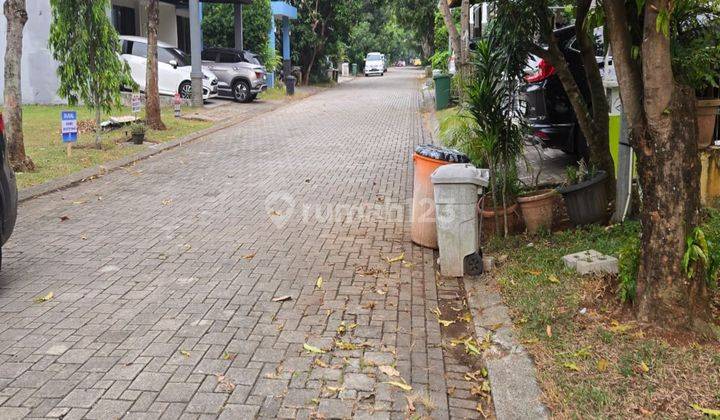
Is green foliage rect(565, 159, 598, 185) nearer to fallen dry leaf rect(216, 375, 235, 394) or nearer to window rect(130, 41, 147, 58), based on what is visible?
fallen dry leaf rect(216, 375, 235, 394)

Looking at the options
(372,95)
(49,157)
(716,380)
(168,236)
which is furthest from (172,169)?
(372,95)

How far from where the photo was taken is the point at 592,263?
5.42 metres

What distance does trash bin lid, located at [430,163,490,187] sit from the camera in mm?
5879

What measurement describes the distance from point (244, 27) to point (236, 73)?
281 inches

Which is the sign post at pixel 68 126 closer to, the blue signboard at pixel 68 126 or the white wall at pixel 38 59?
the blue signboard at pixel 68 126

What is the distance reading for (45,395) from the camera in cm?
390

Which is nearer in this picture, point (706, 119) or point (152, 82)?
point (706, 119)

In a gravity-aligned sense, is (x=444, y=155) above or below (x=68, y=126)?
below

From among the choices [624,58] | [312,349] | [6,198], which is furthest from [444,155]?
[6,198]

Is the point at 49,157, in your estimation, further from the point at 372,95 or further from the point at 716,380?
the point at 372,95

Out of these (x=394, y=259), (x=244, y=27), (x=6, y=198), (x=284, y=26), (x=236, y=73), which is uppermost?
(x=284, y=26)

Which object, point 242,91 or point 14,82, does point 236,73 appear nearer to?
point 242,91

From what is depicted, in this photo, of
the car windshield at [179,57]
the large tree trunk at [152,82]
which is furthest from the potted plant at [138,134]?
the car windshield at [179,57]

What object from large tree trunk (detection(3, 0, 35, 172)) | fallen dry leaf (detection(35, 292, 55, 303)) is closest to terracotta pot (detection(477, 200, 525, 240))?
fallen dry leaf (detection(35, 292, 55, 303))
